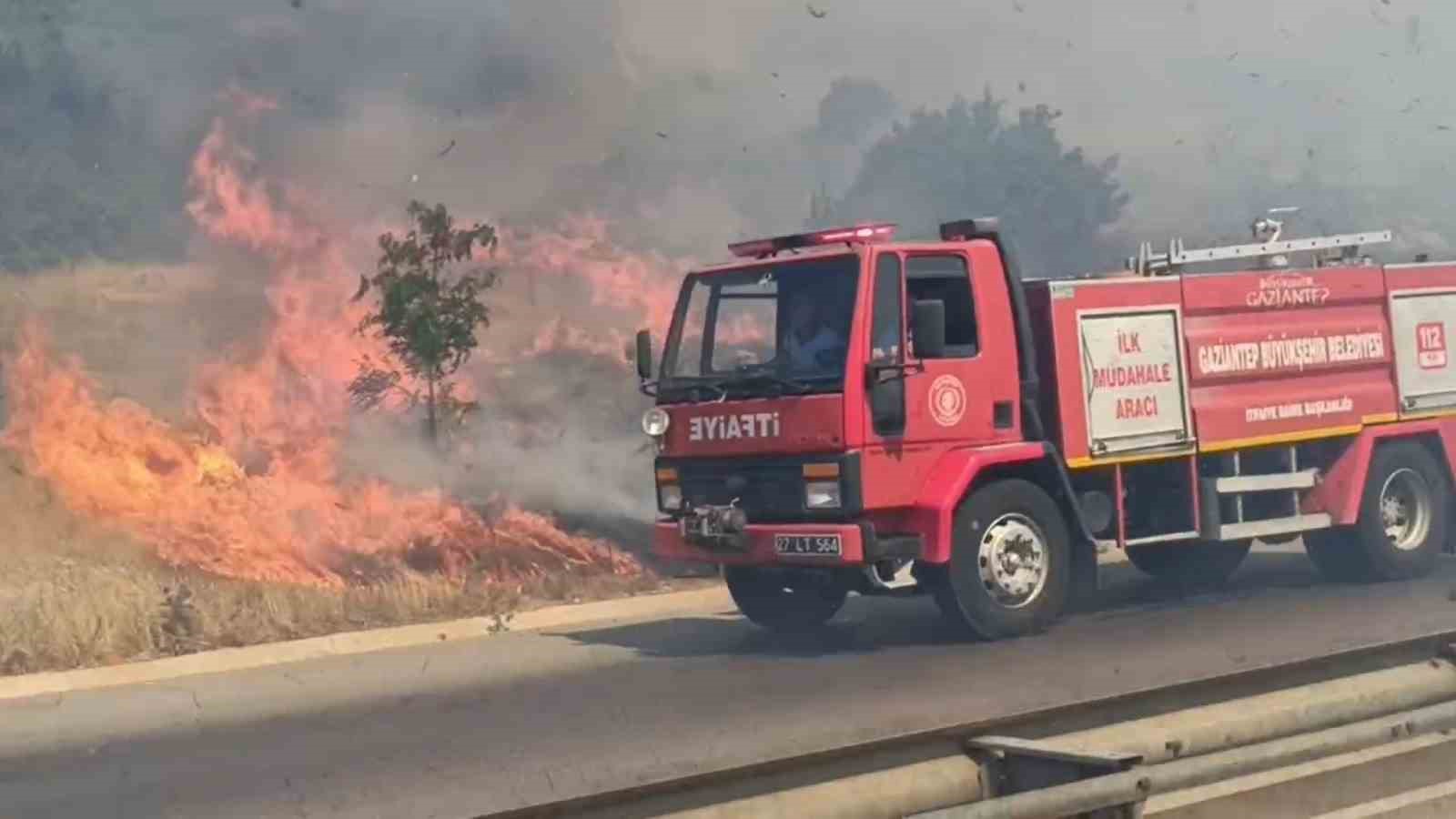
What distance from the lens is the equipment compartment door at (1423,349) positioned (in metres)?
12.8

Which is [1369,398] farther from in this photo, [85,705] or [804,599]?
[85,705]

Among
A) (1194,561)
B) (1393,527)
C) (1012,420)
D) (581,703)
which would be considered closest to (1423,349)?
(1393,527)

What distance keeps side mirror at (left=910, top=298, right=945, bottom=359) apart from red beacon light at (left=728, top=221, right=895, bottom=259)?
1.65 feet

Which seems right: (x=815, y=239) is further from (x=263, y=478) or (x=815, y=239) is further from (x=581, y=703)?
(x=263, y=478)

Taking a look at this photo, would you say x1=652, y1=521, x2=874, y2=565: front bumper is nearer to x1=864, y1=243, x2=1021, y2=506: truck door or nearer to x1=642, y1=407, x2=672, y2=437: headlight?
x1=864, y1=243, x2=1021, y2=506: truck door

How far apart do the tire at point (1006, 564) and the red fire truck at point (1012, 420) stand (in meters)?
0.02

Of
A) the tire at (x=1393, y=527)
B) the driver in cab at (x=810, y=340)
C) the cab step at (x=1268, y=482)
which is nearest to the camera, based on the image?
the driver in cab at (x=810, y=340)

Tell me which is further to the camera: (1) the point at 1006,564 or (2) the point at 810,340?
(1) the point at 1006,564

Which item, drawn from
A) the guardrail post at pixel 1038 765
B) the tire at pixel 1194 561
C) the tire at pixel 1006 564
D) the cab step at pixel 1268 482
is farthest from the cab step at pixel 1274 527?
the guardrail post at pixel 1038 765

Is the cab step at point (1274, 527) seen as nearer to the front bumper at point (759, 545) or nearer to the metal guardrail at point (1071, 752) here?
the front bumper at point (759, 545)

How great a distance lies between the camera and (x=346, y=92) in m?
19.2

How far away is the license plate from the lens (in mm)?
9703

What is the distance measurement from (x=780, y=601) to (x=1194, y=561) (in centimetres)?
350

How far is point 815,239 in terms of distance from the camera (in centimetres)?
A: 1048
